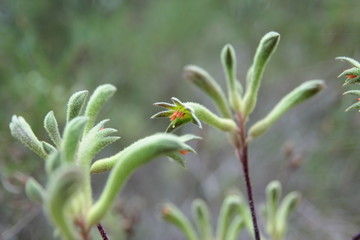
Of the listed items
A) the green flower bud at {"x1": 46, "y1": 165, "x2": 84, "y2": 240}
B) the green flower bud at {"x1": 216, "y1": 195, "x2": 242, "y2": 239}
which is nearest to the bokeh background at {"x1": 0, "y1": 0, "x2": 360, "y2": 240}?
the green flower bud at {"x1": 216, "y1": 195, "x2": 242, "y2": 239}

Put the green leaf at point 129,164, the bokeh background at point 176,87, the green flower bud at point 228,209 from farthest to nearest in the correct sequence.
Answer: the bokeh background at point 176,87 → the green flower bud at point 228,209 → the green leaf at point 129,164

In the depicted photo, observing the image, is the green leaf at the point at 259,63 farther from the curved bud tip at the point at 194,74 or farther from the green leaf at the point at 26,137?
the green leaf at the point at 26,137

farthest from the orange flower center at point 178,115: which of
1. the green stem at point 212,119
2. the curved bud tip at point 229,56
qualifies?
the curved bud tip at point 229,56

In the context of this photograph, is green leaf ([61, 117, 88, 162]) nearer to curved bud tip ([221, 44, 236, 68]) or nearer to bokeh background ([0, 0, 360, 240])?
curved bud tip ([221, 44, 236, 68])

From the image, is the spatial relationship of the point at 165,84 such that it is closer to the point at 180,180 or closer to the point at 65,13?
the point at 180,180

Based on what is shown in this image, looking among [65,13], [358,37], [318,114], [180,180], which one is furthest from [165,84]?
[358,37]

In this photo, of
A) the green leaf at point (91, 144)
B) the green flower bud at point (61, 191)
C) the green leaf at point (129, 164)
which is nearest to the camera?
the green flower bud at point (61, 191)

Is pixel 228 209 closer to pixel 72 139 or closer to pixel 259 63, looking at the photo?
pixel 259 63
